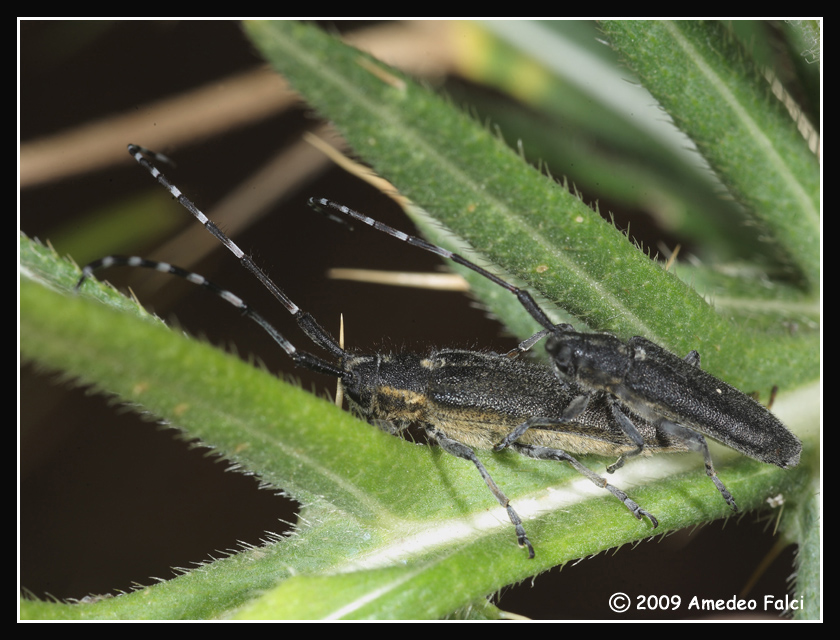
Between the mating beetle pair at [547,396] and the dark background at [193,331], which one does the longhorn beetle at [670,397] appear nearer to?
the mating beetle pair at [547,396]

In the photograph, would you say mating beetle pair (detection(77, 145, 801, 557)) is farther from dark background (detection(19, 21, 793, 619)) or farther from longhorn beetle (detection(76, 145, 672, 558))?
dark background (detection(19, 21, 793, 619))

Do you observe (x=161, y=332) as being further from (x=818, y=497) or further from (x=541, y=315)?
(x=818, y=497)

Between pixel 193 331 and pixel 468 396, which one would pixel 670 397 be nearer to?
pixel 468 396

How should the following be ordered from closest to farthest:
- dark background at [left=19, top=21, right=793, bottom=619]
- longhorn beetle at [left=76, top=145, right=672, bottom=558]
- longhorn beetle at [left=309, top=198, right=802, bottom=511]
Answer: longhorn beetle at [left=309, top=198, right=802, bottom=511] < longhorn beetle at [left=76, top=145, right=672, bottom=558] < dark background at [left=19, top=21, right=793, bottom=619]

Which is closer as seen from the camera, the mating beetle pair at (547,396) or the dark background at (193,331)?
the mating beetle pair at (547,396)

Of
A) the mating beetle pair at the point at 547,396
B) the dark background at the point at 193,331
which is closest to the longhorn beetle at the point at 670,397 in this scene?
the mating beetle pair at the point at 547,396

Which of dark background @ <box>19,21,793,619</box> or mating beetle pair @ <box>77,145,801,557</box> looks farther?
dark background @ <box>19,21,793,619</box>

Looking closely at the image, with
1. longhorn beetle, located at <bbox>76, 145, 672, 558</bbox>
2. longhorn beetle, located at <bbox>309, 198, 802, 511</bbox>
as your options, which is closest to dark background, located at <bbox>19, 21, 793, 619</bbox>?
longhorn beetle, located at <bbox>76, 145, 672, 558</bbox>
